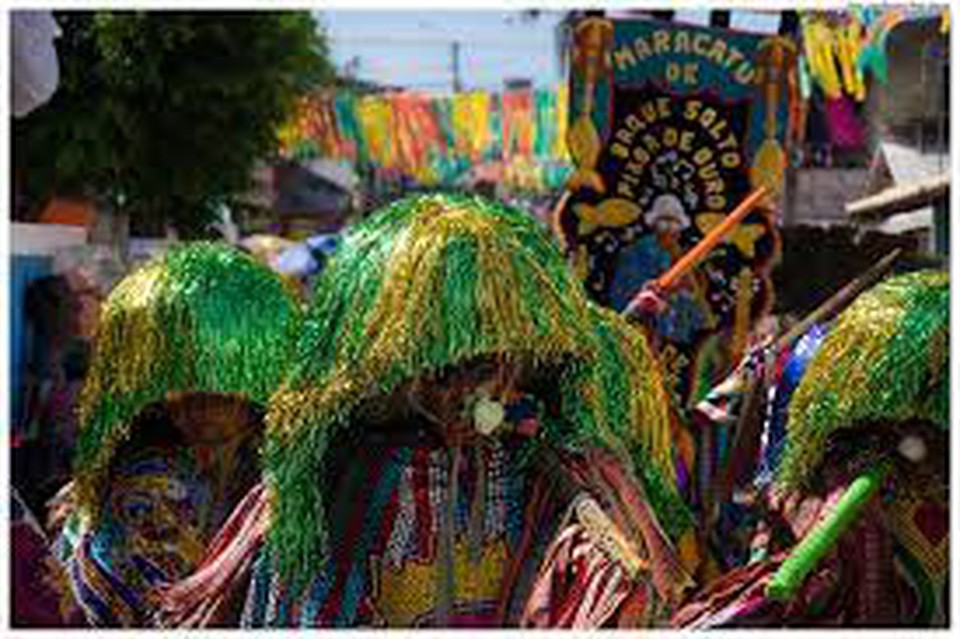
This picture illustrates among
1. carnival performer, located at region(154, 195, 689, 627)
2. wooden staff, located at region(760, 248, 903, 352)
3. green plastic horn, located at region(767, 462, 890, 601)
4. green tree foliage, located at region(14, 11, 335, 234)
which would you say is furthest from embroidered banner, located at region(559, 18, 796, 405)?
green tree foliage, located at region(14, 11, 335, 234)

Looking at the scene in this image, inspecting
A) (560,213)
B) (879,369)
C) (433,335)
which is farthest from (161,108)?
(433,335)

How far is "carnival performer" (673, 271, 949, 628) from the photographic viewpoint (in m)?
2.94

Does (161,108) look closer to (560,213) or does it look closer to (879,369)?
(560,213)

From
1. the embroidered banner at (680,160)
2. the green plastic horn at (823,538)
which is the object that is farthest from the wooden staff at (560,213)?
the green plastic horn at (823,538)

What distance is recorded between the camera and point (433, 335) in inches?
95.0

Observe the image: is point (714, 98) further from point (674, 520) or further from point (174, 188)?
point (174, 188)

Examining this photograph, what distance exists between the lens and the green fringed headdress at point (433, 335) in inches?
94.7

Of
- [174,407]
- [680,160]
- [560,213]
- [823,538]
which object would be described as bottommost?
[823,538]

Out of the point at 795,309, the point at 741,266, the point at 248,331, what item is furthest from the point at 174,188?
the point at 248,331

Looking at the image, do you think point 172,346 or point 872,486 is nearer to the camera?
point 872,486

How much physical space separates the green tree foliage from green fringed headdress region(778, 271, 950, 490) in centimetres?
953

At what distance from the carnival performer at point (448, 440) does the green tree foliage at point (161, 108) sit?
9.78 m

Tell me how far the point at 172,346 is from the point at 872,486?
151 centimetres

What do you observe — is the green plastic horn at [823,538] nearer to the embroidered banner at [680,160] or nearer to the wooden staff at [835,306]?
the wooden staff at [835,306]
